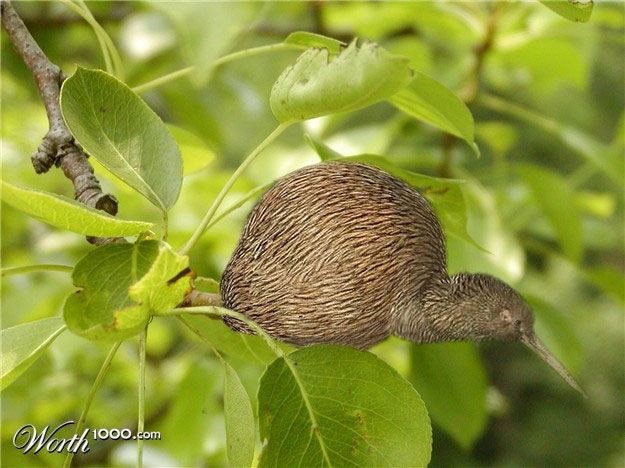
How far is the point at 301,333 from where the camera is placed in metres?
0.51

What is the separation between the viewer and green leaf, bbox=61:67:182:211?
52 centimetres

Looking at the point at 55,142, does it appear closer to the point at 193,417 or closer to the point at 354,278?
the point at 354,278

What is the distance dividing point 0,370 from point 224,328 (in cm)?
16

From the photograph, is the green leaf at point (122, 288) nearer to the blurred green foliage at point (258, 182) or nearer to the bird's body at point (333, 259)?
the bird's body at point (333, 259)

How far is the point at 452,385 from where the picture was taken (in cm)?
118

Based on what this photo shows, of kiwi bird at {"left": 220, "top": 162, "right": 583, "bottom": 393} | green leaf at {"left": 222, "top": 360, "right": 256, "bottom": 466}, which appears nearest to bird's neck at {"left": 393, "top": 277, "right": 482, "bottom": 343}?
kiwi bird at {"left": 220, "top": 162, "right": 583, "bottom": 393}

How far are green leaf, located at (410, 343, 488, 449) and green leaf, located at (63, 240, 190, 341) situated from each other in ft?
2.32

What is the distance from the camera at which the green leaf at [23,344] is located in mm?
519

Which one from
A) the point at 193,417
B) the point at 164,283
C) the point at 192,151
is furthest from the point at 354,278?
the point at 193,417

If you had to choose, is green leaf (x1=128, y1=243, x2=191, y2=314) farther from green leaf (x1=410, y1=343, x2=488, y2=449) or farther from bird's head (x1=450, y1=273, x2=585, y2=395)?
green leaf (x1=410, y1=343, x2=488, y2=449)

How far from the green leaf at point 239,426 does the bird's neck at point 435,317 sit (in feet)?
0.36

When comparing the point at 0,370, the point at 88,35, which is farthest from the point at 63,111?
the point at 88,35

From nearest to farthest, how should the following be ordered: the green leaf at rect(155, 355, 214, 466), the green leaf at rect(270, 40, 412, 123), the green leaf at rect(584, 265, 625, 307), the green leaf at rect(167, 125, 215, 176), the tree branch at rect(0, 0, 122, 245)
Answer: the green leaf at rect(270, 40, 412, 123), the tree branch at rect(0, 0, 122, 245), the green leaf at rect(167, 125, 215, 176), the green leaf at rect(155, 355, 214, 466), the green leaf at rect(584, 265, 625, 307)

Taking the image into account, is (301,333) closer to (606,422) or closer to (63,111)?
(63,111)
